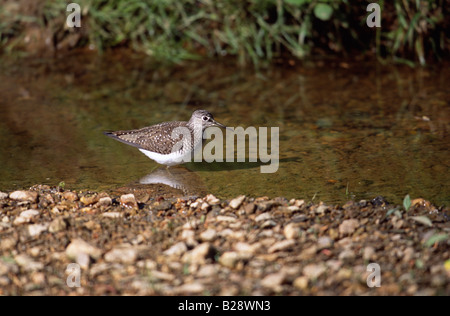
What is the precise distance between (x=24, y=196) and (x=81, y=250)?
136 cm

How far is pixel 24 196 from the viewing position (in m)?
5.80

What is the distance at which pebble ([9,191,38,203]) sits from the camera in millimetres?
5775

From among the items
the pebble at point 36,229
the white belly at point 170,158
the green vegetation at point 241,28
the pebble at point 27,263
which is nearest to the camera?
the pebble at point 27,263

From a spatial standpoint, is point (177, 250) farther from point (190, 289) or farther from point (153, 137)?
point (153, 137)

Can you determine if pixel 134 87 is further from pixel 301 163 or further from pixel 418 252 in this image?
pixel 418 252

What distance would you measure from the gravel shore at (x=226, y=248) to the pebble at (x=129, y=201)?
10mm

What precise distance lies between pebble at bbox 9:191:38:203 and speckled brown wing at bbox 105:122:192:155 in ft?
4.66

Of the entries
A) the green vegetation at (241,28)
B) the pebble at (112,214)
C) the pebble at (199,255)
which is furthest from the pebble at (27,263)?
the green vegetation at (241,28)

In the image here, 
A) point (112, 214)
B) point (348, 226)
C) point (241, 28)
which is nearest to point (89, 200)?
point (112, 214)

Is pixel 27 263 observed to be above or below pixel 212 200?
below

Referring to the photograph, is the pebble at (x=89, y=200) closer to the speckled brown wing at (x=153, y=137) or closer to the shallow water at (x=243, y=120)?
the shallow water at (x=243, y=120)

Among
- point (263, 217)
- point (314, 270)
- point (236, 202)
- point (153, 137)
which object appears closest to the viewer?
point (314, 270)

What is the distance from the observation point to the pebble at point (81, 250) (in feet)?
15.4

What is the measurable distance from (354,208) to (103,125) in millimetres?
3770
